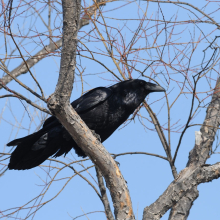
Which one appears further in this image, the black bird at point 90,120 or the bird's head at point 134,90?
the bird's head at point 134,90

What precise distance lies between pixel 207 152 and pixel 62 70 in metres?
2.39

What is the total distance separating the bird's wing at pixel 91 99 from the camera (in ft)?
14.0

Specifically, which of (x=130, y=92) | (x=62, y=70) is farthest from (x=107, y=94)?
(x=62, y=70)

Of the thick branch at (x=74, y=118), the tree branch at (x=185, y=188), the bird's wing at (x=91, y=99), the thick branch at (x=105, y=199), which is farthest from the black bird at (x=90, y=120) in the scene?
the tree branch at (x=185, y=188)

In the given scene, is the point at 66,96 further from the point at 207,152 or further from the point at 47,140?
the point at 207,152

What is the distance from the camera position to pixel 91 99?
4.32 metres

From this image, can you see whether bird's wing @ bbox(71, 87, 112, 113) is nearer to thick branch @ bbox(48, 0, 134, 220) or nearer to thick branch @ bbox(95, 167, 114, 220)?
thick branch @ bbox(95, 167, 114, 220)

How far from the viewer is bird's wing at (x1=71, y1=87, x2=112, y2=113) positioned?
426cm

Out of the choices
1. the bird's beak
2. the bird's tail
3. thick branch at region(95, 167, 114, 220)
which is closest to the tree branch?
thick branch at region(95, 167, 114, 220)

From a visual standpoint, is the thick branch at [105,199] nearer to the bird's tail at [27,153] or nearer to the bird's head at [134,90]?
the bird's tail at [27,153]

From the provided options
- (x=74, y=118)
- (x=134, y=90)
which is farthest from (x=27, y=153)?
(x=134, y=90)

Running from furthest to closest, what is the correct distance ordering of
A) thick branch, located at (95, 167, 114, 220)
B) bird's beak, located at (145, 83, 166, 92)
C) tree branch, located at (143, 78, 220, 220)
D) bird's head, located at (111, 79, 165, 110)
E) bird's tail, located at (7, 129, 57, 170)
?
bird's beak, located at (145, 83, 166, 92) < bird's head, located at (111, 79, 165, 110) < thick branch, located at (95, 167, 114, 220) < bird's tail, located at (7, 129, 57, 170) < tree branch, located at (143, 78, 220, 220)

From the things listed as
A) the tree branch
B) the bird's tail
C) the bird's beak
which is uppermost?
the bird's beak

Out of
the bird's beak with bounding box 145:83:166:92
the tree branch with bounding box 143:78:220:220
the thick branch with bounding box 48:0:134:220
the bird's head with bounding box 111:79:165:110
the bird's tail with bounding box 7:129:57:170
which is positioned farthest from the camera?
the bird's beak with bounding box 145:83:166:92
